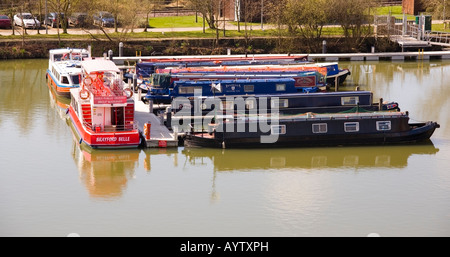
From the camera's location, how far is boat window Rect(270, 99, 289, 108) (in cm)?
4012

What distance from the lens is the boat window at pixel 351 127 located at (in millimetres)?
37094

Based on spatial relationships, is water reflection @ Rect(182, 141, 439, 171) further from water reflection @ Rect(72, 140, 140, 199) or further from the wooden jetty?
the wooden jetty

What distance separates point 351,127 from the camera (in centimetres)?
3719

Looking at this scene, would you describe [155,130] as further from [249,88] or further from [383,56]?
[383,56]

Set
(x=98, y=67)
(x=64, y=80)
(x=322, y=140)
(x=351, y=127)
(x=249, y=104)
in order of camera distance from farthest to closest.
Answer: (x=64, y=80)
(x=249, y=104)
(x=98, y=67)
(x=351, y=127)
(x=322, y=140)

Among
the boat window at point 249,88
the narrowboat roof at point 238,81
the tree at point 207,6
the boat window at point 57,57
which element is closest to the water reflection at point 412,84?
the narrowboat roof at point 238,81

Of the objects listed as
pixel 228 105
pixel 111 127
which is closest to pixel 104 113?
pixel 111 127

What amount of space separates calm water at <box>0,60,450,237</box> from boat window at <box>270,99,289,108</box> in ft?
13.5

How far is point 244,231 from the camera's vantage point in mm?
26625

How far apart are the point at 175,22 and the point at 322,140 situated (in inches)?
1817

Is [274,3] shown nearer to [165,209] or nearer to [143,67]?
[143,67]

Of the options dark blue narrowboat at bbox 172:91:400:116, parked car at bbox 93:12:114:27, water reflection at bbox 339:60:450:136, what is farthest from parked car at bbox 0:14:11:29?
dark blue narrowboat at bbox 172:91:400:116

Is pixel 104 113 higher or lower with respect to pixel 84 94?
lower

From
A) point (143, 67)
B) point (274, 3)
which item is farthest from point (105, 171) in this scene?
point (274, 3)
